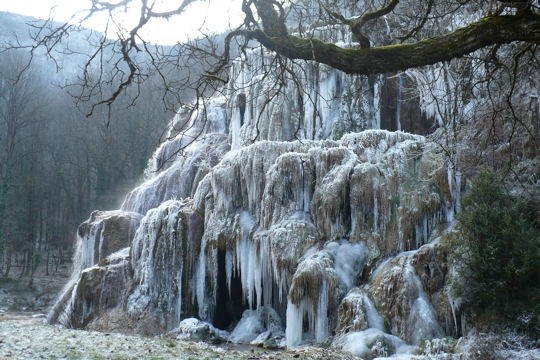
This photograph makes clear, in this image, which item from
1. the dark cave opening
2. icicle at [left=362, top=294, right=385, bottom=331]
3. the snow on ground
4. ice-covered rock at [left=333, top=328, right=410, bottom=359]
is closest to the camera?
the snow on ground

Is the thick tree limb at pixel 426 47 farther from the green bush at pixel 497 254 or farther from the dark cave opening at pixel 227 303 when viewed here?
the dark cave opening at pixel 227 303

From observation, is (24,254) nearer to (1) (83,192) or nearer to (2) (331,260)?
(1) (83,192)

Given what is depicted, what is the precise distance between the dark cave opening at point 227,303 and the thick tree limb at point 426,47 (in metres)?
10.3

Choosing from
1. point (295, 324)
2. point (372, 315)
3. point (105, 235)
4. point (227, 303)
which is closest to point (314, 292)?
point (295, 324)

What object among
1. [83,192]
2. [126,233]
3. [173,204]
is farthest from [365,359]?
[83,192]

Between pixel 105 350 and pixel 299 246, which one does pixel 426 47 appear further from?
pixel 299 246

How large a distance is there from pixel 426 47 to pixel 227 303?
37.7 feet

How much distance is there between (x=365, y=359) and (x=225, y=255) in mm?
5544

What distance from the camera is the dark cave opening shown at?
46.1ft

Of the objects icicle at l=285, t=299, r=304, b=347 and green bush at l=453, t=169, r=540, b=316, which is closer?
green bush at l=453, t=169, r=540, b=316

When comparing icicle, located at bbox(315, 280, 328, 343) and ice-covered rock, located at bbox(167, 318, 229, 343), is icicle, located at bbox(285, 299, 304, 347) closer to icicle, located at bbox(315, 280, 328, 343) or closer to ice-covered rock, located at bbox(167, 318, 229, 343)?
icicle, located at bbox(315, 280, 328, 343)

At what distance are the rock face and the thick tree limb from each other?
4.19 meters

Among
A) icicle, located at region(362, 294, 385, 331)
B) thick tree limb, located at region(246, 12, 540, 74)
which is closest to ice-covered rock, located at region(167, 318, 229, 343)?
icicle, located at region(362, 294, 385, 331)

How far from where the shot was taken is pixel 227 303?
14477 millimetres
